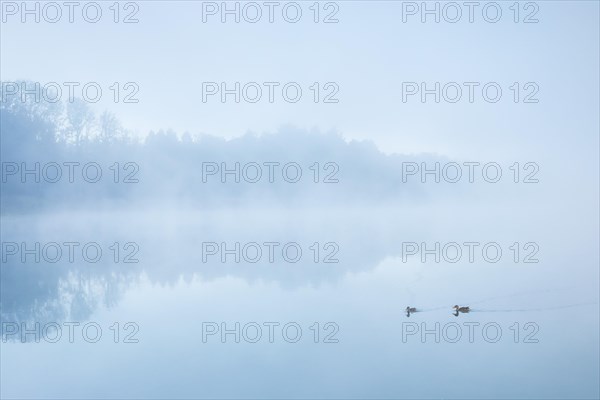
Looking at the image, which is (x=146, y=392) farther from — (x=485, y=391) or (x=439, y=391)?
(x=485, y=391)

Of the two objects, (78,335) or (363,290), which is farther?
(363,290)

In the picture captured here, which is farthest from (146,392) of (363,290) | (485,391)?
(363,290)

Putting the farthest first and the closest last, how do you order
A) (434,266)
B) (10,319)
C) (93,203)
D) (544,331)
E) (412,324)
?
(93,203), (434,266), (10,319), (412,324), (544,331)

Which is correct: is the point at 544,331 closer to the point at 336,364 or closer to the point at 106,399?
the point at 336,364

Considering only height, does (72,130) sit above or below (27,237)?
above

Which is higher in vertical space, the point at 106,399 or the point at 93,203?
the point at 93,203

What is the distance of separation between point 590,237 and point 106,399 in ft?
134

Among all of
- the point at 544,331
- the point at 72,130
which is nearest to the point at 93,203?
the point at 72,130

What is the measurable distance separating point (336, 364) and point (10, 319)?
44.8 ft

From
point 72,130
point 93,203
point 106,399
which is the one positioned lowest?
point 106,399

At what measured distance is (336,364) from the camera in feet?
40.8

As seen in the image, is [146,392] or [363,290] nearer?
[146,392]

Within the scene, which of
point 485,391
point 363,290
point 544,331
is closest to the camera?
point 485,391

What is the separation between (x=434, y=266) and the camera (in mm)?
26172
